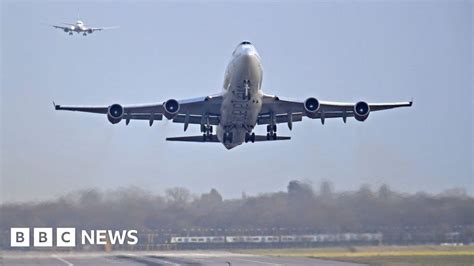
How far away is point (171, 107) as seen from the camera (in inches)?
1555

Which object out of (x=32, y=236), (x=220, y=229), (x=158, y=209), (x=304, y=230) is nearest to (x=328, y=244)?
(x=304, y=230)

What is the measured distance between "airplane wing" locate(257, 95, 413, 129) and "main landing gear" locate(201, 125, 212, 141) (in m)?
2.34

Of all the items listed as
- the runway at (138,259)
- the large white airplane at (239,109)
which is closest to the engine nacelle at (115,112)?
the large white airplane at (239,109)

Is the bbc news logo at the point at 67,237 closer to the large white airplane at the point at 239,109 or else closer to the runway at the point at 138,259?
the runway at the point at 138,259

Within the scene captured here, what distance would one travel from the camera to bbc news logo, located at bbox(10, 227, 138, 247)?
39219mm

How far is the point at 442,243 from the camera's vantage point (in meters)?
41.1

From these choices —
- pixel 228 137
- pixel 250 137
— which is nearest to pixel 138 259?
pixel 228 137

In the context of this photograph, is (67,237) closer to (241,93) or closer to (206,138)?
(206,138)

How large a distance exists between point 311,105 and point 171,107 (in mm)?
6033

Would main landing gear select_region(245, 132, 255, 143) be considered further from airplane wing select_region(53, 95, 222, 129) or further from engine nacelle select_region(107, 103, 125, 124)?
engine nacelle select_region(107, 103, 125, 124)

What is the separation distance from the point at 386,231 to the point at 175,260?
9218 millimetres

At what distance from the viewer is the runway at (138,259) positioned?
37344 mm

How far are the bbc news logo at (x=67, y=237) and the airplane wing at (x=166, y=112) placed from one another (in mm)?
4743

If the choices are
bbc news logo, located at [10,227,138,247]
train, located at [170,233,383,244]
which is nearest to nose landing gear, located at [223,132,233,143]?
train, located at [170,233,383,244]
